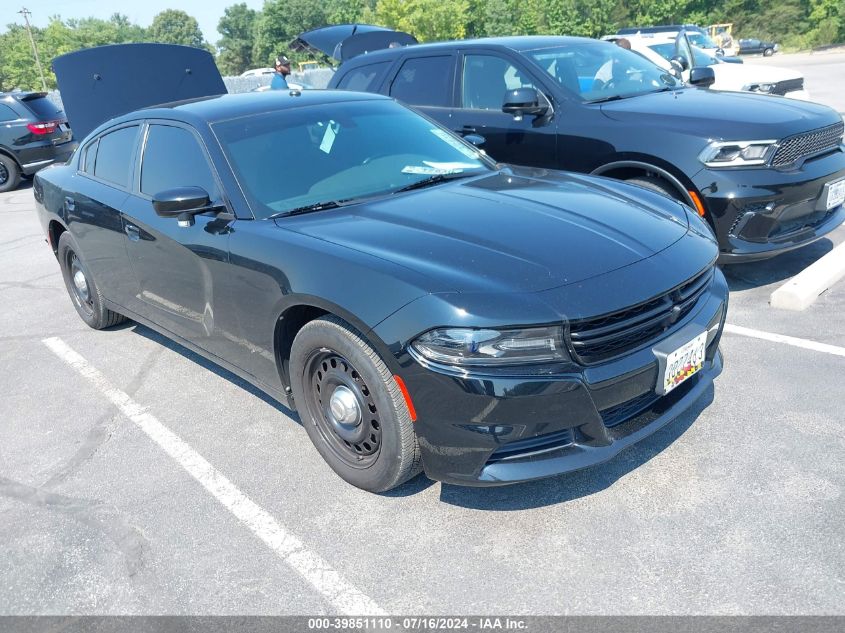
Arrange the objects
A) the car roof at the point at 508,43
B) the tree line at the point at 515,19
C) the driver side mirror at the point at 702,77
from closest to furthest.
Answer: the car roof at the point at 508,43 → the driver side mirror at the point at 702,77 → the tree line at the point at 515,19

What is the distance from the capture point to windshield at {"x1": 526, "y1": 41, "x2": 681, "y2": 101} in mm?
5703

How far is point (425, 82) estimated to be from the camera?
6.55 m

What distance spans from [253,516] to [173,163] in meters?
2.03

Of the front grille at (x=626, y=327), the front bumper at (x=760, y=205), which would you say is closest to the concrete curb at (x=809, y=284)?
the front bumper at (x=760, y=205)

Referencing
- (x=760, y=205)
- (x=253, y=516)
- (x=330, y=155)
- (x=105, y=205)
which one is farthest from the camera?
(x=760, y=205)

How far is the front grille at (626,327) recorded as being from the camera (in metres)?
2.52

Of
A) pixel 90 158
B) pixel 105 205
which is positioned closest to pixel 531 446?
pixel 105 205

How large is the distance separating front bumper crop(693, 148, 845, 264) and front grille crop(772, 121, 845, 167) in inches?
3.0

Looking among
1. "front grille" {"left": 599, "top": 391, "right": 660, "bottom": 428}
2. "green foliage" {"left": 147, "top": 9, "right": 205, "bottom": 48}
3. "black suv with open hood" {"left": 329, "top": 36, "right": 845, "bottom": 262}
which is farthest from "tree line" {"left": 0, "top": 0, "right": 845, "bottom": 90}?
"front grille" {"left": 599, "top": 391, "right": 660, "bottom": 428}

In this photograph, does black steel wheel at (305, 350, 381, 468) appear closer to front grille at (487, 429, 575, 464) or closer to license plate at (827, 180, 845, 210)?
front grille at (487, 429, 575, 464)

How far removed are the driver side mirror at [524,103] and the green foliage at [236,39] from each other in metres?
122

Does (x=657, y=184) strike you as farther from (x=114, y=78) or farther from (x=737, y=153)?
(x=114, y=78)

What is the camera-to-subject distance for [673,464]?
3076mm

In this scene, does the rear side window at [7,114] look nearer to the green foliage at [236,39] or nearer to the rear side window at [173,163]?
the rear side window at [173,163]
